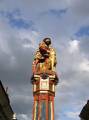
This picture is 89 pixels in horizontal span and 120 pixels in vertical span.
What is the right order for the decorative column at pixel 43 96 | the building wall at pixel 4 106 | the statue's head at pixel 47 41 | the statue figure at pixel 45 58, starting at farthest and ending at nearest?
the building wall at pixel 4 106 → the statue's head at pixel 47 41 → the statue figure at pixel 45 58 → the decorative column at pixel 43 96

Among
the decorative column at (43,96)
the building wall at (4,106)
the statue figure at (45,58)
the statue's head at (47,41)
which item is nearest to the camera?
the decorative column at (43,96)

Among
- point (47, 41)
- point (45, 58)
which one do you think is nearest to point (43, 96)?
point (45, 58)

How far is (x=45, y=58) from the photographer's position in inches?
1848

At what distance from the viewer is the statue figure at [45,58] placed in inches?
1813

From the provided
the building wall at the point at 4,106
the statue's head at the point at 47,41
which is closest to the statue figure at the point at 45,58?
the statue's head at the point at 47,41

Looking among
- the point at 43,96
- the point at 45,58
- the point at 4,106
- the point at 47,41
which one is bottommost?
the point at 43,96

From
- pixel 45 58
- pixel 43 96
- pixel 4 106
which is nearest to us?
pixel 43 96

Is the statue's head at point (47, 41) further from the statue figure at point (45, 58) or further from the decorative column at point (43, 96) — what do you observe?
the decorative column at point (43, 96)

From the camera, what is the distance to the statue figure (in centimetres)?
4606

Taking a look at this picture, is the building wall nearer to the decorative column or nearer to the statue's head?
the statue's head

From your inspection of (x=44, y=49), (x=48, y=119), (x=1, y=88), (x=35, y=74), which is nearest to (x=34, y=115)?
(x=48, y=119)

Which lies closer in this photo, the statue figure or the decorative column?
the decorative column

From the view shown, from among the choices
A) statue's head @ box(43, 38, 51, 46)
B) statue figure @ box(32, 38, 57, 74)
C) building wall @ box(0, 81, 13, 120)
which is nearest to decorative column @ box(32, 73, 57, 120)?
statue figure @ box(32, 38, 57, 74)

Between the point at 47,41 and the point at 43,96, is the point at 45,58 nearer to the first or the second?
the point at 47,41
